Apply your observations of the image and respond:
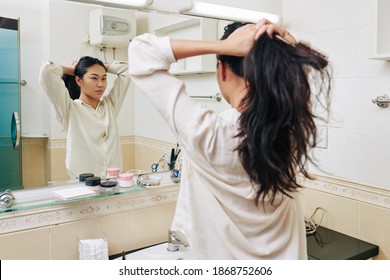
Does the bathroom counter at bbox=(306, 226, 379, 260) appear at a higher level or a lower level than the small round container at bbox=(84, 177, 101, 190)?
lower

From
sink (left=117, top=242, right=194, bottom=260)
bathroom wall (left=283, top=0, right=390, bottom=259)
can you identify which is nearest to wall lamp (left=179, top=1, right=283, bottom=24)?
bathroom wall (left=283, top=0, right=390, bottom=259)

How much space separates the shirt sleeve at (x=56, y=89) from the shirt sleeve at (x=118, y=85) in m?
0.16

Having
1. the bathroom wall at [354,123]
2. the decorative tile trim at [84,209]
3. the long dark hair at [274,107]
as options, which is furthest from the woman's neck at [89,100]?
the bathroom wall at [354,123]

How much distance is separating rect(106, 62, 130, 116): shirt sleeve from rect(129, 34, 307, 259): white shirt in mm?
680

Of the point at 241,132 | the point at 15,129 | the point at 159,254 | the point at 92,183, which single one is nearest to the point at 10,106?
the point at 15,129

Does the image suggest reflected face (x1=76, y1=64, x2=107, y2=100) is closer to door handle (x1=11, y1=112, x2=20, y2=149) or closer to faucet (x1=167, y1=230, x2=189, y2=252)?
door handle (x1=11, y1=112, x2=20, y2=149)

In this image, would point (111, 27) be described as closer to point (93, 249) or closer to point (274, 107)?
point (93, 249)

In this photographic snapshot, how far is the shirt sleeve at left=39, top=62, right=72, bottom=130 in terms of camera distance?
3.89ft

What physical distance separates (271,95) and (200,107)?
0.40 ft

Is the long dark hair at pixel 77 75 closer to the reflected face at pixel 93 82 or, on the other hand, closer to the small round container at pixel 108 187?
the reflected face at pixel 93 82

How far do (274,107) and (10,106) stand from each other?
2.94 ft

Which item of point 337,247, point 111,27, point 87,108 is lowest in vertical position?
point 337,247

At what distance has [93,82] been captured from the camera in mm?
1298
